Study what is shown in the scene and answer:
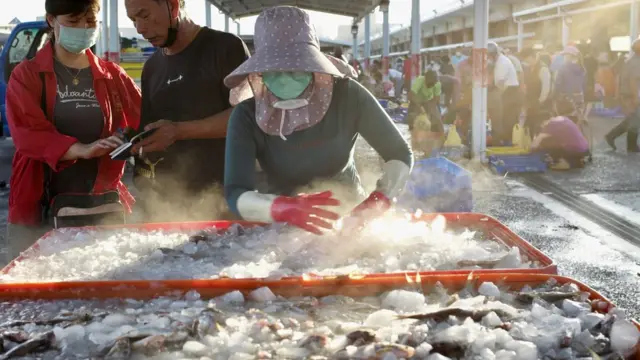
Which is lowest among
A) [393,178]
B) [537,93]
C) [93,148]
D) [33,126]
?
[393,178]

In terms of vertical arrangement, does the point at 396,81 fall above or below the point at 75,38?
above

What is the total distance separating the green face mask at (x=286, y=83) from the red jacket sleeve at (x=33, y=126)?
1.07 metres

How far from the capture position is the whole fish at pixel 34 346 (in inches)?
82.7

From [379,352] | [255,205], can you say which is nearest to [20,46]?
[255,205]

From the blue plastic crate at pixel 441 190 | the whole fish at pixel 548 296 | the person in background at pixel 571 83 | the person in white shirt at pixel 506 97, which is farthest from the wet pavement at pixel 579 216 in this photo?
the whole fish at pixel 548 296

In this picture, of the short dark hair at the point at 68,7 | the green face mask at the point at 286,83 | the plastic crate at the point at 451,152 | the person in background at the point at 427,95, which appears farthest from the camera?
the person in background at the point at 427,95

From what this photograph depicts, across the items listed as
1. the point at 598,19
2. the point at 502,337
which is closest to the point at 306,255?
the point at 502,337

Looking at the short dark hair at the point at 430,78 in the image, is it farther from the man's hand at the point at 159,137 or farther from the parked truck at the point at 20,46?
the man's hand at the point at 159,137

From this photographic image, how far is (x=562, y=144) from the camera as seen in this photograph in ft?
38.3

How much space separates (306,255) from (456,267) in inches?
24.4

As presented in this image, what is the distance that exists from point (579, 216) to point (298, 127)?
6.10m

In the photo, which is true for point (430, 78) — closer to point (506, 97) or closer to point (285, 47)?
point (506, 97)

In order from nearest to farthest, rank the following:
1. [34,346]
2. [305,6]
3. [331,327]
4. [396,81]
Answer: [34,346], [331,327], [305,6], [396,81]

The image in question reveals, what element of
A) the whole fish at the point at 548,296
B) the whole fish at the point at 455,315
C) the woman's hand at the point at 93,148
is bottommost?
the whole fish at the point at 455,315
